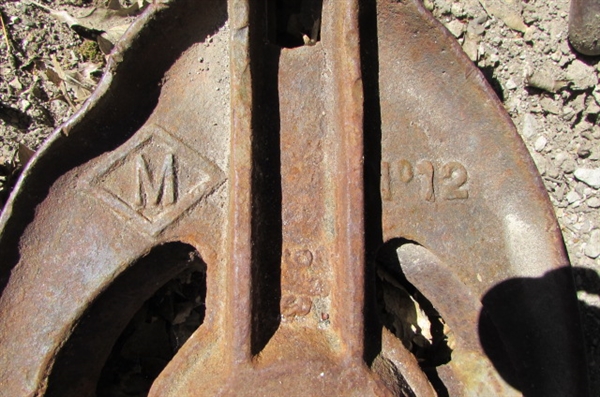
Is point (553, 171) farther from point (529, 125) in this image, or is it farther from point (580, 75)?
point (580, 75)

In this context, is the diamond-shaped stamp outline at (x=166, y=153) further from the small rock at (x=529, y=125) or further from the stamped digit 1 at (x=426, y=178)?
the small rock at (x=529, y=125)

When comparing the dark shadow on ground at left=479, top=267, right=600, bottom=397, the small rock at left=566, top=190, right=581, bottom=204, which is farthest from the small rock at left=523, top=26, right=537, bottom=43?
the dark shadow on ground at left=479, top=267, right=600, bottom=397

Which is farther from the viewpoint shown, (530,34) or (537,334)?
(530,34)

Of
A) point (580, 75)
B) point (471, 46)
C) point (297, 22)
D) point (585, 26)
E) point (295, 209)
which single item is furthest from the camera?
point (471, 46)

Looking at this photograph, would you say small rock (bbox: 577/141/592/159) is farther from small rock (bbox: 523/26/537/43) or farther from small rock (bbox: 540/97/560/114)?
small rock (bbox: 523/26/537/43)

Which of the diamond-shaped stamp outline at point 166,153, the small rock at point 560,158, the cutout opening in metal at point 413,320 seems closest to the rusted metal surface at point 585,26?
the small rock at point 560,158

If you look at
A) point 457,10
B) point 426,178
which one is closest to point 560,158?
point 457,10
